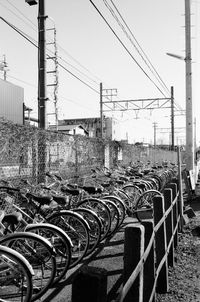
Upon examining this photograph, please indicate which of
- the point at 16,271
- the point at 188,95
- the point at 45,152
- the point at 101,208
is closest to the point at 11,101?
the point at 188,95

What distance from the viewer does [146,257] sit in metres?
2.88

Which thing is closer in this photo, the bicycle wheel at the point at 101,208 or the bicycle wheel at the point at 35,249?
the bicycle wheel at the point at 35,249

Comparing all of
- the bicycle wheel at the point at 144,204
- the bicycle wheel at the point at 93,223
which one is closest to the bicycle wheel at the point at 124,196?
the bicycle wheel at the point at 144,204

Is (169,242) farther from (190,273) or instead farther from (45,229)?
(45,229)

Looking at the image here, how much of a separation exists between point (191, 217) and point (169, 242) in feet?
12.9

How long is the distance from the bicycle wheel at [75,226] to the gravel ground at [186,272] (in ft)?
3.88

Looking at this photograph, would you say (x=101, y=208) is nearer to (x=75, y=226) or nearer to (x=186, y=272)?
(x=75, y=226)

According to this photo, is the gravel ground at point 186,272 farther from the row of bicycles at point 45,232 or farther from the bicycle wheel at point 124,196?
the bicycle wheel at point 124,196

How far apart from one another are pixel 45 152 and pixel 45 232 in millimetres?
4597

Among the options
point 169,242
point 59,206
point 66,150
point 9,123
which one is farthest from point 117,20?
point 169,242

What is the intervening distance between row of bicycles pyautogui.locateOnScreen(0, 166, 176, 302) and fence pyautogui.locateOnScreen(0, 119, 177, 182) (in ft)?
1.97

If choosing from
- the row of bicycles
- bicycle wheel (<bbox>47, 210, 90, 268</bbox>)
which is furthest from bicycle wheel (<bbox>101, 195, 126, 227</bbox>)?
bicycle wheel (<bbox>47, 210, 90, 268</bbox>)

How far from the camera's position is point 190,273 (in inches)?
180

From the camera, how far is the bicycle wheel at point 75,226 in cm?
446
